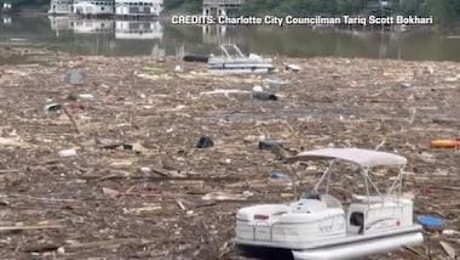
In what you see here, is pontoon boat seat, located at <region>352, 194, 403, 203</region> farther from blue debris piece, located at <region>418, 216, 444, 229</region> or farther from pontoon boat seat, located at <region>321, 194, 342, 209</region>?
blue debris piece, located at <region>418, 216, 444, 229</region>

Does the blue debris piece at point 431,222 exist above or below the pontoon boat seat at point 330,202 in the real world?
below

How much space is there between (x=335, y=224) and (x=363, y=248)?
415mm

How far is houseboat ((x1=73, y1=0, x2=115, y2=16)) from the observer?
13038cm

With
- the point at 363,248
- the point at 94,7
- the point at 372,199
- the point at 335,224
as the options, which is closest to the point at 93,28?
the point at 94,7

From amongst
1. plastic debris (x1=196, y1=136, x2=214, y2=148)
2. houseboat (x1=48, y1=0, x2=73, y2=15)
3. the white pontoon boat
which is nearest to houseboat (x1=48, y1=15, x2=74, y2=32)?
houseboat (x1=48, y1=0, x2=73, y2=15)

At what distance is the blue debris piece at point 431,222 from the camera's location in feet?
37.8

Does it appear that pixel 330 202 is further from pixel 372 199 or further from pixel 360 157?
pixel 360 157

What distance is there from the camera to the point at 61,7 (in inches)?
5556

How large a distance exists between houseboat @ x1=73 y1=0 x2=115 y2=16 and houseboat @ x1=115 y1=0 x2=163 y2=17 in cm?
348

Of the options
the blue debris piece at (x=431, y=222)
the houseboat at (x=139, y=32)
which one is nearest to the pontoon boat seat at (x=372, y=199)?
the blue debris piece at (x=431, y=222)

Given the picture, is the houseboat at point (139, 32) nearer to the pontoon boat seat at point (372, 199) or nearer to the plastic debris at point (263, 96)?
the plastic debris at point (263, 96)

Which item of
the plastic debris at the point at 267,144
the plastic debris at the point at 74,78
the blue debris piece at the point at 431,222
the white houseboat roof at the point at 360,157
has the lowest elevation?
the plastic debris at the point at 74,78

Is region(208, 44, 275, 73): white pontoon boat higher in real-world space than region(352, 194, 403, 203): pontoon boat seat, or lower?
lower

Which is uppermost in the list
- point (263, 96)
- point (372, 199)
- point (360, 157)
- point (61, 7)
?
point (360, 157)
